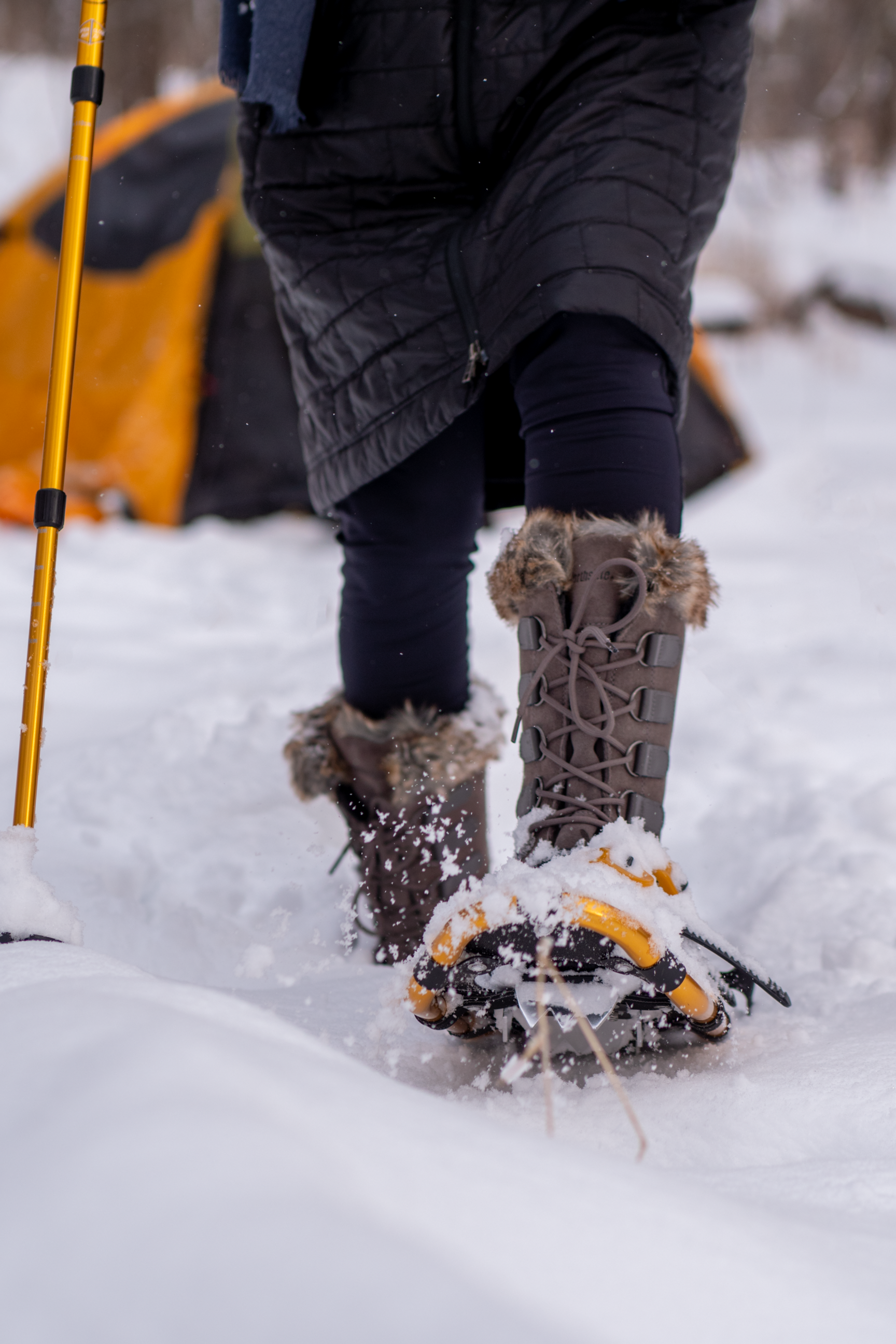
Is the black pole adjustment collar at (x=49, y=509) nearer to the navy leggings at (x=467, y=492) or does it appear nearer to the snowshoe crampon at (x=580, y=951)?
the navy leggings at (x=467, y=492)

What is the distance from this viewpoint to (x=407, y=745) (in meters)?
1.32

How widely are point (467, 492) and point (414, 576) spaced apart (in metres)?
0.13

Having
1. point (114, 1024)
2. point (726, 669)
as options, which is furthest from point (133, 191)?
point (114, 1024)

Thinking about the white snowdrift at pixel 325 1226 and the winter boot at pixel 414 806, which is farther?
the winter boot at pixel 414 806

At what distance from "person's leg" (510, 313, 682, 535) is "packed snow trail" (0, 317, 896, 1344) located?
53 cm

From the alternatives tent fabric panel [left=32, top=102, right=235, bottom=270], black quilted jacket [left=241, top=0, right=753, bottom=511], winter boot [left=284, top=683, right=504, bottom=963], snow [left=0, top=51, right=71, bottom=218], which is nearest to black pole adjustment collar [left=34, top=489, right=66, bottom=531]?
black quilted jacket [left=241, top=0, right=753, bottom=511]

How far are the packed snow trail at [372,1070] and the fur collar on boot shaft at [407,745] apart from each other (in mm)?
228

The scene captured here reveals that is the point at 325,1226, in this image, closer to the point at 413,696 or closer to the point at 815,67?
the point at 413,696

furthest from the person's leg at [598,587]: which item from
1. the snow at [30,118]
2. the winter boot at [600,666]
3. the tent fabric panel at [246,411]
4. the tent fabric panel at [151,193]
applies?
the snow at [30,118]

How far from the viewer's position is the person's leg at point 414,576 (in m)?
1.28

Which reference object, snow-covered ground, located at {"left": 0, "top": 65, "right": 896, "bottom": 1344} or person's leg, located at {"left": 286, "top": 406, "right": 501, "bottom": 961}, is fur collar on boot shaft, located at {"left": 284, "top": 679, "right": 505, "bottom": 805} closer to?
person's leg, located at {"left": 286, "top": 406, "right": 501, "bottom": 961}

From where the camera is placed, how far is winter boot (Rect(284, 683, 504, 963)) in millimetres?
1321

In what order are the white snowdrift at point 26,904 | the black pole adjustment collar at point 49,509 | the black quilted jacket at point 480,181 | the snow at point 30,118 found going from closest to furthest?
the white snowdrift at point 26,904
the black quilted jacket at point 480,181
the black pole adjustment collar at point 49,509
the snow at point 30,118

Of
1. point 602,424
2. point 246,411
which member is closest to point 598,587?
point 602,424
